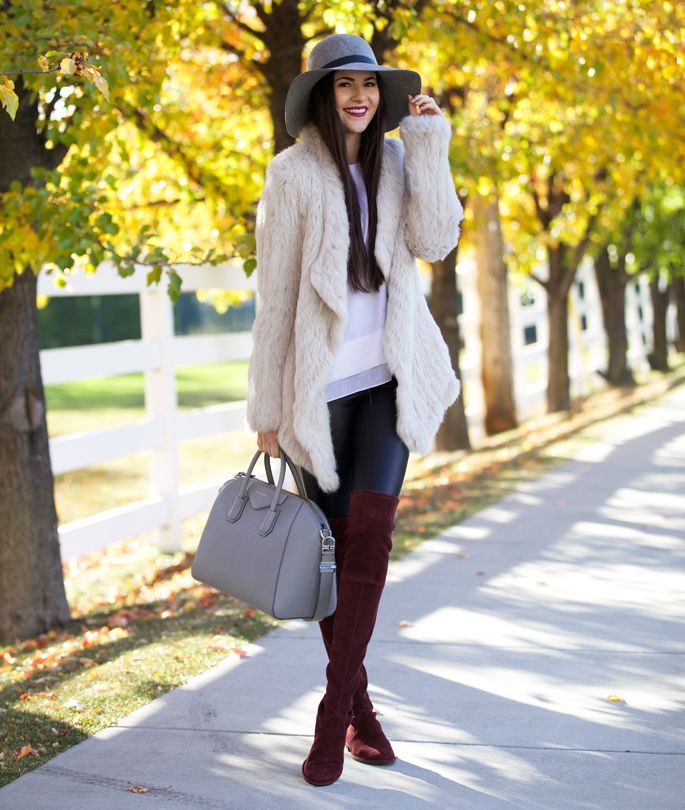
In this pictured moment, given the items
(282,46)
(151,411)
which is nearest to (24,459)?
(151,411)

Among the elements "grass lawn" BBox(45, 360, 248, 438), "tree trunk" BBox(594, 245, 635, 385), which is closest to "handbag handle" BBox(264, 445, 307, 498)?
"grass lawn" BBox(45, 360, 248, 438)

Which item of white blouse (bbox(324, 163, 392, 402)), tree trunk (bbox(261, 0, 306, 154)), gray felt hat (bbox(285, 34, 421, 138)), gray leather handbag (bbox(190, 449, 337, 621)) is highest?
tree trunk (bbox(261, 0, 306, 154))

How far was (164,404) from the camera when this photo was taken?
8.85 m

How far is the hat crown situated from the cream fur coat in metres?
0.20

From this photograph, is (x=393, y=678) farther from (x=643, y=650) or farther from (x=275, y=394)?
(x=275, y=394)

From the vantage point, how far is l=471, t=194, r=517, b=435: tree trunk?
1493 centimetres

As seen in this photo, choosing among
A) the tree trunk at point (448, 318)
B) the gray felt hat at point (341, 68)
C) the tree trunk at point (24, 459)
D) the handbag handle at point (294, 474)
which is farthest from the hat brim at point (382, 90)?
the tree trunk at point (448, 318)

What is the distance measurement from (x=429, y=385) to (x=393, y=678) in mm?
1404

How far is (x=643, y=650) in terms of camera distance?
5.11m

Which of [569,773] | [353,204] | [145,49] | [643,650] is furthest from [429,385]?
[145,49]

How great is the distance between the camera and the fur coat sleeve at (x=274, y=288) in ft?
12.1

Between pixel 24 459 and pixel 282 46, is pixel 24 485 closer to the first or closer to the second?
pixel 24 459

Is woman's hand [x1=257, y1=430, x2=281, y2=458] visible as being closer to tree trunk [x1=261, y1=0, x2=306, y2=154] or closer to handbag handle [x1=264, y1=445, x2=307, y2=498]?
handbag handle [x1=264, y1=445, x2=307, y2=498]

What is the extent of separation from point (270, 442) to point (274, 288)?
450 mm
